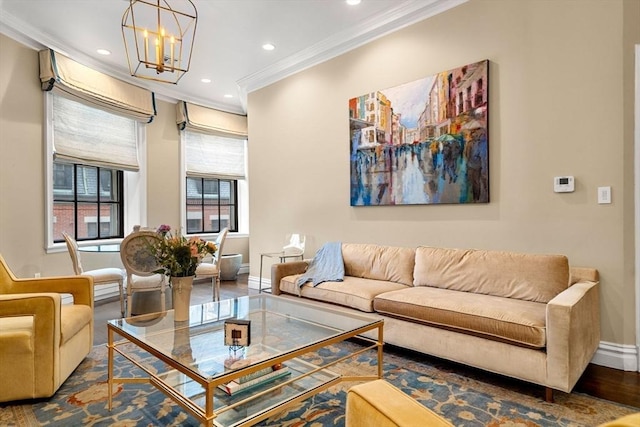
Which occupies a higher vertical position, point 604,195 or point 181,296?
point 604,195

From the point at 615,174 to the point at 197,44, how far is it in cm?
435

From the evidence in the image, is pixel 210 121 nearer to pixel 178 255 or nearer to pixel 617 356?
pixel 178 255

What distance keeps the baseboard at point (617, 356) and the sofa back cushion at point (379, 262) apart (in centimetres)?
146

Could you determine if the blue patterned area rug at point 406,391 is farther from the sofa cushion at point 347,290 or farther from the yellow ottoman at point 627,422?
the yellow ottoman at point 627,422

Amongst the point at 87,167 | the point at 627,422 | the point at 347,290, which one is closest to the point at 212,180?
the point at 87,167

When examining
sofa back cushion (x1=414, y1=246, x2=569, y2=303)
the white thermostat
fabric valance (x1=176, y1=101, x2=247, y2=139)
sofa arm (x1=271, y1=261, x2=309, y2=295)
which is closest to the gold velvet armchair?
sofa arm (x1=271, y1=261, x2=309, y2=295)

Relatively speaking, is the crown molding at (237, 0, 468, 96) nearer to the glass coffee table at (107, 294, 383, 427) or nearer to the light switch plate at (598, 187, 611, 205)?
the light switch plate at (598, 187, 611, 205)

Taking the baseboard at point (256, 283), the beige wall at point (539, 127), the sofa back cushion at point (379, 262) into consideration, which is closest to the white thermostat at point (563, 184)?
the beige wall at point (539, 127)

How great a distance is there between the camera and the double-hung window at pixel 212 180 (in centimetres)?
647

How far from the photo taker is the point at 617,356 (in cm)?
265

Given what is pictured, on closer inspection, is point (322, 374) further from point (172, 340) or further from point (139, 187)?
point (139, 187)

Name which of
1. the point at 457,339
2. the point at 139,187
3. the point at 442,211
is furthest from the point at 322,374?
the point at 139,187

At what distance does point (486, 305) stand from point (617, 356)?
3.50 ft

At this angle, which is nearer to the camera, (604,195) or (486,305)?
(486,305)
